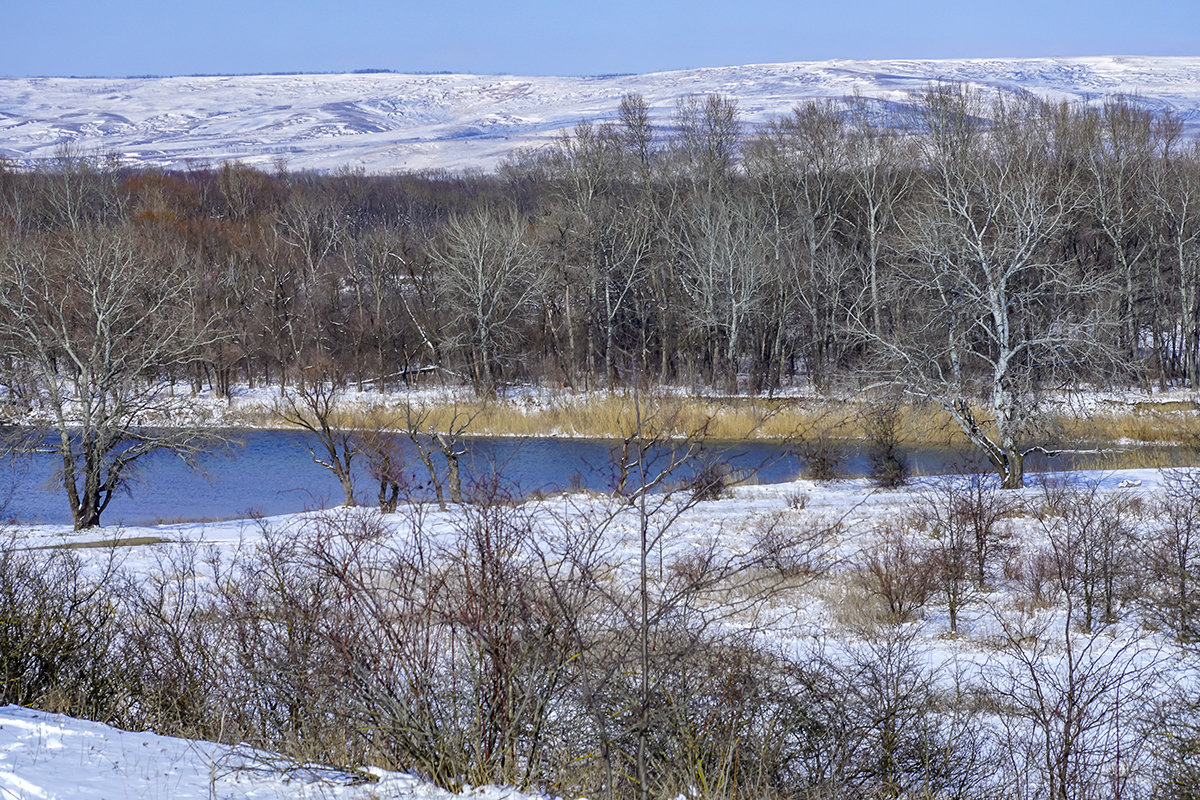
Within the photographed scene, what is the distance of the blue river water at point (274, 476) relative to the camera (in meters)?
24.6

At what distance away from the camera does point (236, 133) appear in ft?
536

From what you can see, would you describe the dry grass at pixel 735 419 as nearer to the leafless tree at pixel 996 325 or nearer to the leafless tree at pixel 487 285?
the leafless tree at pixel 996 325

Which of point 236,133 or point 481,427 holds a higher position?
point 236,133

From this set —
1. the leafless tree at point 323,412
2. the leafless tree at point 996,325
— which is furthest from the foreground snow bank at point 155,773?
the leafless tree at point 323,412

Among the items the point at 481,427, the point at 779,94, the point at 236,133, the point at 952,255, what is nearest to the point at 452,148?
the point at 236,133

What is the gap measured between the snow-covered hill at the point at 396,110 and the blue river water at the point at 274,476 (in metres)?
99.8

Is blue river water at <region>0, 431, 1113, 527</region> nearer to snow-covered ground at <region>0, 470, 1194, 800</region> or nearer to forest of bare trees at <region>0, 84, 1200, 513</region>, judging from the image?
snow-covered ground at <region>0, 470, 1194, 800</region>

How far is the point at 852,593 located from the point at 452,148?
483 ft

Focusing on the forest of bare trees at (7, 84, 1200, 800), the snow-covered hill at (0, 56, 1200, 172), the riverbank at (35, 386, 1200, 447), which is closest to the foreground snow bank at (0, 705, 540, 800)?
the forest of bare trees at (7, 84, 1200, 800)

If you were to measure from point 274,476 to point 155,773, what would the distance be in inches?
975

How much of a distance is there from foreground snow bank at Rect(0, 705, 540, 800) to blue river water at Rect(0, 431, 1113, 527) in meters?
16.0

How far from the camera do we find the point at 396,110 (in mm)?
195375

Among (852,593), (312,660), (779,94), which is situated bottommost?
(852,593)

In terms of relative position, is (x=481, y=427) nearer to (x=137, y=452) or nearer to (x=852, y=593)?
(x=137, y=452)
